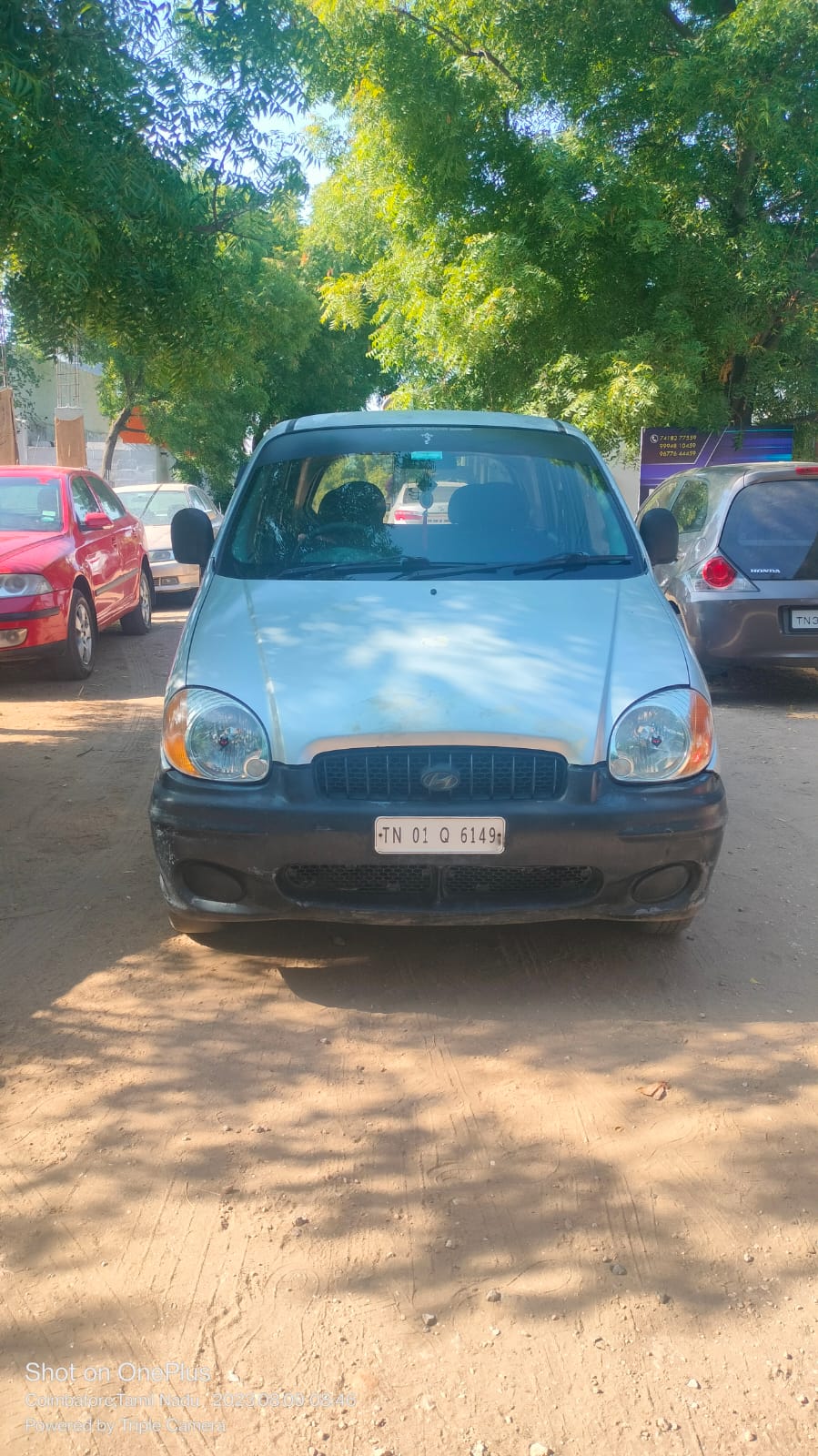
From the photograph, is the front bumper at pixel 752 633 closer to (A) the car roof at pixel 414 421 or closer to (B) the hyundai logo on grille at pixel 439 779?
(A) the car roof at pixel 414 421

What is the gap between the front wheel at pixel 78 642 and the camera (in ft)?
32.7

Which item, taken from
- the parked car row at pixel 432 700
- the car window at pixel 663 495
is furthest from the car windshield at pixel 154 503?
the parked car row at pixel 432 700

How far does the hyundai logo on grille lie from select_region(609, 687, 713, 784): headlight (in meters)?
0.49

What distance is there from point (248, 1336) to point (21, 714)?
276 inches

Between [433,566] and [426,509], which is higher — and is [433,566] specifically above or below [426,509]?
below

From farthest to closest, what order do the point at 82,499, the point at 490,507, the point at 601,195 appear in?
the point at 601,195 < the point at 82,499 < the point at 490,507

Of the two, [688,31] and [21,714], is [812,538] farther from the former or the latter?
[688,31]

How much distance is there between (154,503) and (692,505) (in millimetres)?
9500

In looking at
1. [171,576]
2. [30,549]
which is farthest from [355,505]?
[171,576]

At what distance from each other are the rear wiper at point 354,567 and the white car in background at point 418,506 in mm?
252

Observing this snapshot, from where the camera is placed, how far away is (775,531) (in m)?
9.07

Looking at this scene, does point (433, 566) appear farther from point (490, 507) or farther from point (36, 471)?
point (36, 471)

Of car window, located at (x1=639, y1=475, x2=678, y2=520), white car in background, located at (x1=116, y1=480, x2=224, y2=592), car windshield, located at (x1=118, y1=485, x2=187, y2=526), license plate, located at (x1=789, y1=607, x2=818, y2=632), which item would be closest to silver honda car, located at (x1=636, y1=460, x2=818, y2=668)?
license plate, located at (x1=789, y1=607, x2=818, y2=632)

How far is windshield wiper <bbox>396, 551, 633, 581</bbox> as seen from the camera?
4.71 meters
